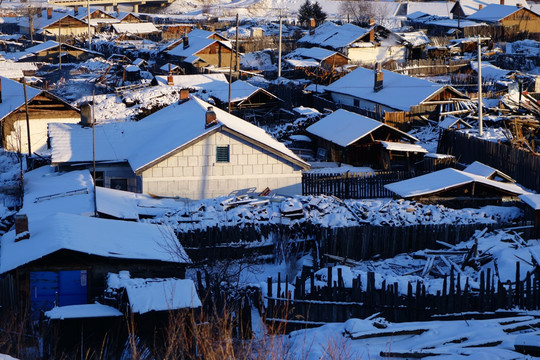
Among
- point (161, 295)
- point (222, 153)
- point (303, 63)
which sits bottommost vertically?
point (161, 295)

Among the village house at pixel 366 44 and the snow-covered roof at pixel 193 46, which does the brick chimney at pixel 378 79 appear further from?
the village house at pixel 366 44

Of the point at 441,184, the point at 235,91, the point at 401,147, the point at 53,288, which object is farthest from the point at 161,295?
the point at 235,91

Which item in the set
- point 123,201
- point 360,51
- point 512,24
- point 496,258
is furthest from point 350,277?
point 512,24

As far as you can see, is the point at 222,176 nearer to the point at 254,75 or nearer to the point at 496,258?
the point at 496,258

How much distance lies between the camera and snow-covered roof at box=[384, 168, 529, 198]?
24.3 m

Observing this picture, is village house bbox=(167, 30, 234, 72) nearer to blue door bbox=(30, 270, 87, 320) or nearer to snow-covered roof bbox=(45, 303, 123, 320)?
blue door bbox=(30, 270, 87, 320)

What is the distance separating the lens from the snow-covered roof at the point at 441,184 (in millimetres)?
24297

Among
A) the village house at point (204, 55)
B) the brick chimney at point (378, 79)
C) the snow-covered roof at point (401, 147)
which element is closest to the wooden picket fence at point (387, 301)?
the snow-covered roof at point (401, 147)

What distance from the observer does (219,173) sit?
26.2m

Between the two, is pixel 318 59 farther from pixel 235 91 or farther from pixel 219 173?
pixel 219 173

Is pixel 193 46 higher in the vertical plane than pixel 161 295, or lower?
higher

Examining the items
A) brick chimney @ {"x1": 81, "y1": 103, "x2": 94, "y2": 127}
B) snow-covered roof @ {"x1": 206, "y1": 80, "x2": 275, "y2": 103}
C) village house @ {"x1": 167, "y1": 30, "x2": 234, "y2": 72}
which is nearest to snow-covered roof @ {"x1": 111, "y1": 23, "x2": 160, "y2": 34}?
village house @ {"x1": 167, "y1": 30, "x2": 234, "y2": 72}

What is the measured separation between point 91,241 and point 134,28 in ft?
226

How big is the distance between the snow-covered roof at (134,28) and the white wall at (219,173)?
5865 cm
